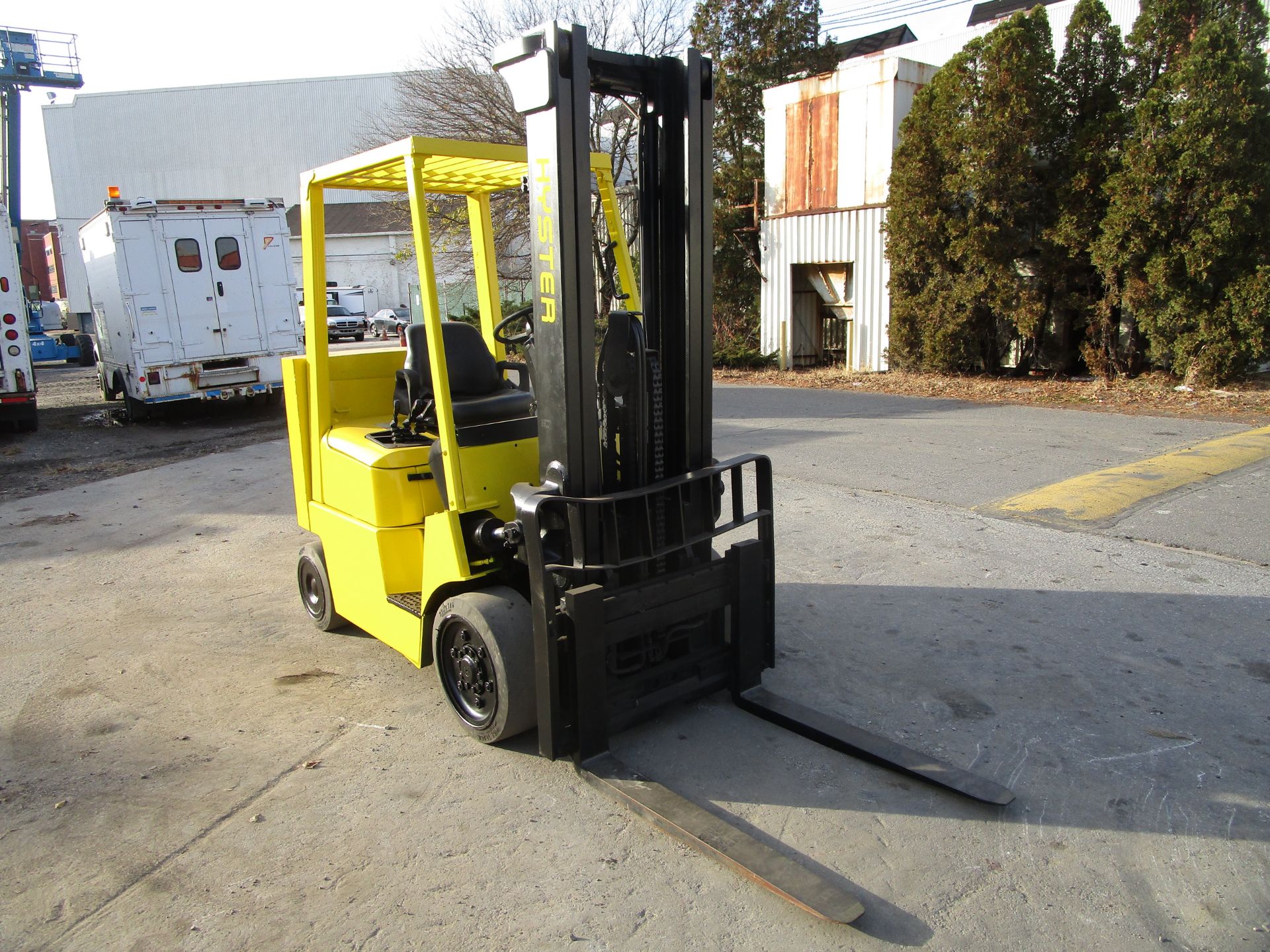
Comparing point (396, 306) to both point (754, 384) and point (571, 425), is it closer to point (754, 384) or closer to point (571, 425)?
point (754, 384)

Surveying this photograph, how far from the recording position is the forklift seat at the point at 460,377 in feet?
14.8

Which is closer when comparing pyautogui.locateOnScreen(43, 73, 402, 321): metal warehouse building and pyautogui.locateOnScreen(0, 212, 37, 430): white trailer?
pyautogui.locateOnScreen(0, 212, 37, 430): white trailer

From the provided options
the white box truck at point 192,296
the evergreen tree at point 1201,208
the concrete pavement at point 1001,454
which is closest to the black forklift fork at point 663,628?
the concrete pavement at point 1001,454

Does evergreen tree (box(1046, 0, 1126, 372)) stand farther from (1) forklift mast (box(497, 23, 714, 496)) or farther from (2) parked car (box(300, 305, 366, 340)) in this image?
(2) parked car (box(300, 305, 366, 340))

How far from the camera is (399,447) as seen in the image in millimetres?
4449

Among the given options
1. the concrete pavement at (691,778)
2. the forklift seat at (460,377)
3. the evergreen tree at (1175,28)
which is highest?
the evergreen tree at (1175,28)

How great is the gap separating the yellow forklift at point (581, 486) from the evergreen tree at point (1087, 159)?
13162 mm

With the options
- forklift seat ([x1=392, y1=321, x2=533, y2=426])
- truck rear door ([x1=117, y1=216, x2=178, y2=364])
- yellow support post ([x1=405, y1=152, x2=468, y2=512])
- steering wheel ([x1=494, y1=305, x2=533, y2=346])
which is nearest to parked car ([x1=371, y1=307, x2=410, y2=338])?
truck rear door ([x1=117, y1=216, x2=178, y2=364])

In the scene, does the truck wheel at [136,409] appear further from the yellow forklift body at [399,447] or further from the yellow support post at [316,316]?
the yellow support post at [316,316]

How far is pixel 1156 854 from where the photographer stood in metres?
3.14

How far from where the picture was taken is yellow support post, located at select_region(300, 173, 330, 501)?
4762 mm

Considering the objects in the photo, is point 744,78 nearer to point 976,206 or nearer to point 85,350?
point 976,206

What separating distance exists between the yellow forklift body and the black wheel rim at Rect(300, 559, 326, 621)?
0.32 meters

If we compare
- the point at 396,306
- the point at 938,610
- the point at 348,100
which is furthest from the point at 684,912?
the point at 348,100
